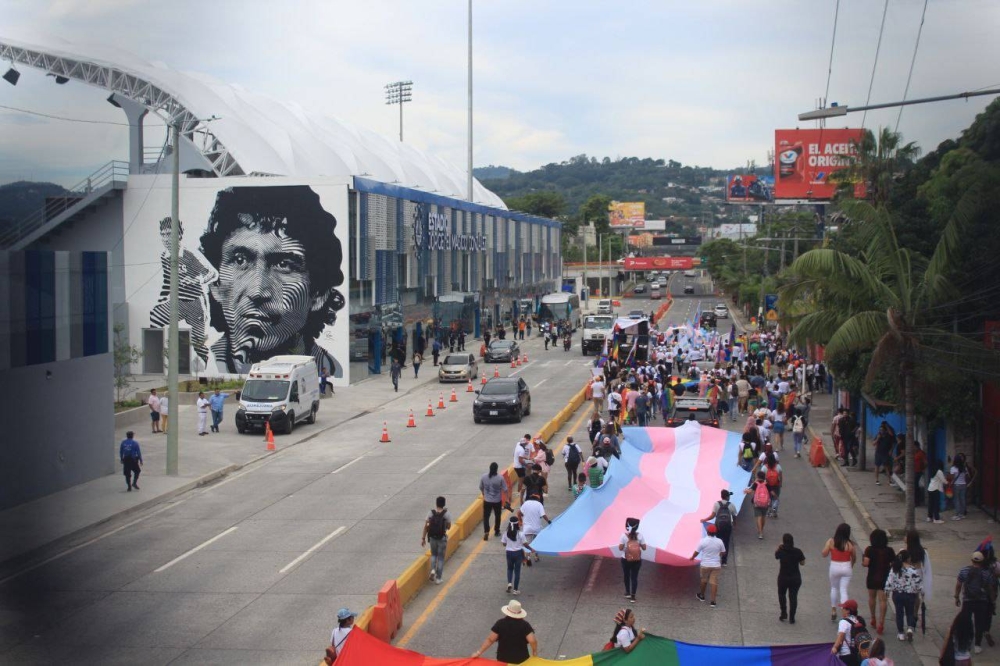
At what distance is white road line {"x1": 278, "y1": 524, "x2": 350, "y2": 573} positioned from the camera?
17.0 meters

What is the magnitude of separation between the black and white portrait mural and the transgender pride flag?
26035 millimetres

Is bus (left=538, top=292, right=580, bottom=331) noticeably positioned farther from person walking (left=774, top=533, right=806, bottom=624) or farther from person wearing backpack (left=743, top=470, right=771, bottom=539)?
person walking (left=774, top=533, right=806, bottom=624)

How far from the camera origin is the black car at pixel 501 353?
5812cm

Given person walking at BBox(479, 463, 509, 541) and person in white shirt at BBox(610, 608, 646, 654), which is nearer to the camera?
person in white shirt at BBox(610, 608, 646, 654)

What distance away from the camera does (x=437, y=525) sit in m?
15.6

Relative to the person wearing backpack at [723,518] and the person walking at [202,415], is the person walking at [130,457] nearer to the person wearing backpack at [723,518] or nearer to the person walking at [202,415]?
the person walking at [202,415]

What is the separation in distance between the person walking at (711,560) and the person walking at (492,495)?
4.44m

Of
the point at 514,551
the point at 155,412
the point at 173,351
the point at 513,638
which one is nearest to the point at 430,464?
the point at 173,351

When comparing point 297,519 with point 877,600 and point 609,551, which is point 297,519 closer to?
point 609,551

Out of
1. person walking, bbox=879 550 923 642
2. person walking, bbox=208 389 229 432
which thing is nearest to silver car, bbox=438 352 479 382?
person walking, bbox=208 389 229 432

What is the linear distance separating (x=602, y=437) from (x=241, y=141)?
35678mm

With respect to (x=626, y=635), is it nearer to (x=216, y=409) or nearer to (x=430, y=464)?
(x=430, y=464)

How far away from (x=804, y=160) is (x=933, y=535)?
2978 inches

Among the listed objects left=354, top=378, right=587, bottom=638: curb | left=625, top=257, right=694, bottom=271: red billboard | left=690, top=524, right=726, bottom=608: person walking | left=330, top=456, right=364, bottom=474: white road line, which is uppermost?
left=625, top=257, right=694, bottom=271: red billboard
